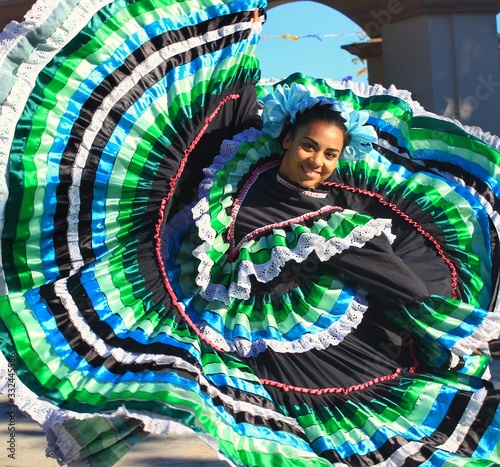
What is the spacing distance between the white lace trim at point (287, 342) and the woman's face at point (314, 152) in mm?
463

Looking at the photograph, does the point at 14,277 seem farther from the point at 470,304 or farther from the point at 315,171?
the point at 470,304

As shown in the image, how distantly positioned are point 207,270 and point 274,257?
0.22m

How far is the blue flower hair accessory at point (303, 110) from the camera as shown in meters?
2.98

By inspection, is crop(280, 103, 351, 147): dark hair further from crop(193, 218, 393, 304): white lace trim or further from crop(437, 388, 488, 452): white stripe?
crop(437, 388, 488, 452): white stripe

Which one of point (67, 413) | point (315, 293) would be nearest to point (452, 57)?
point (315, 293)

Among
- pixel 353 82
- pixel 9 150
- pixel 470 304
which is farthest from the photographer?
pixel 353 82

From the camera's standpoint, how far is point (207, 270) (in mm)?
2928

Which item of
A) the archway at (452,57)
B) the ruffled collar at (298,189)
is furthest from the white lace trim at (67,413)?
the archway at (452,57)

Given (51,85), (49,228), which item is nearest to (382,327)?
(49,228)

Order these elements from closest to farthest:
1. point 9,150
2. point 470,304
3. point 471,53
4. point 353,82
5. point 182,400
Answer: point 182,400 < point 9,150 < point 470,304 < point 353,82 < point 471,53

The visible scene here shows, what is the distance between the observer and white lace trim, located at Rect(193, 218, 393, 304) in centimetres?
289

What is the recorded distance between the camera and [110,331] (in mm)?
2820

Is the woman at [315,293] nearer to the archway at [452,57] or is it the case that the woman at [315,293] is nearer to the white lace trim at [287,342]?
the white lace trim at [287,342]

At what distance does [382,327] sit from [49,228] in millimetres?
1109
